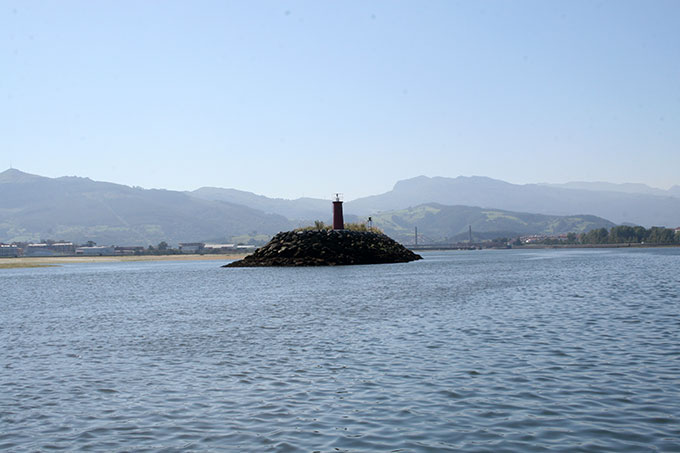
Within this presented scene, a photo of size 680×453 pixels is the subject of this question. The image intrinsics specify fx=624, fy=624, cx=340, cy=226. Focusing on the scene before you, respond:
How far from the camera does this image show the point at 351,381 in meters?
16.6

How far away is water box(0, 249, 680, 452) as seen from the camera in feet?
38.7

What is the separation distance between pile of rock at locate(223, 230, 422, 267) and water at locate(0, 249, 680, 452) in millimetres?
71266

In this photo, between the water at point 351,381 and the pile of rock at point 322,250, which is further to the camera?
the pile of rock at point 322,250

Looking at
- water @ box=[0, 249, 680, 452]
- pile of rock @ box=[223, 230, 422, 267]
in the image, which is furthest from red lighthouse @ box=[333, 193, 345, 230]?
water @ box=[0, 249, 680, 452]

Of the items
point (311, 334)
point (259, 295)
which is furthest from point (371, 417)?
point (259, 295)

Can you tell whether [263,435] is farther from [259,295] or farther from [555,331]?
[259,295]

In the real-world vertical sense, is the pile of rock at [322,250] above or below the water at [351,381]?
above

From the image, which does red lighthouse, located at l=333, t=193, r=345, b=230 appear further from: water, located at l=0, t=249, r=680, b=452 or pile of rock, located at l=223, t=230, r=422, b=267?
water, located at l=0, t=249, r=680, b=452

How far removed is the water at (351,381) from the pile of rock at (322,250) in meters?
71.3

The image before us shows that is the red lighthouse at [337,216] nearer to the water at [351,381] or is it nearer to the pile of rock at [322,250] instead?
the pile of rock at [322,250]

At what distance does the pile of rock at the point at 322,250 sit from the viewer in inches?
4168

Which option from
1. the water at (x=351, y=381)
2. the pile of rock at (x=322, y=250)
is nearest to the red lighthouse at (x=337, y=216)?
the pile of rock at (x=322, y=250)

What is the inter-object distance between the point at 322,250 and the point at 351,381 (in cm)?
8926

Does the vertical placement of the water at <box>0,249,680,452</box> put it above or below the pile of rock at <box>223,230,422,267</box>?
below
